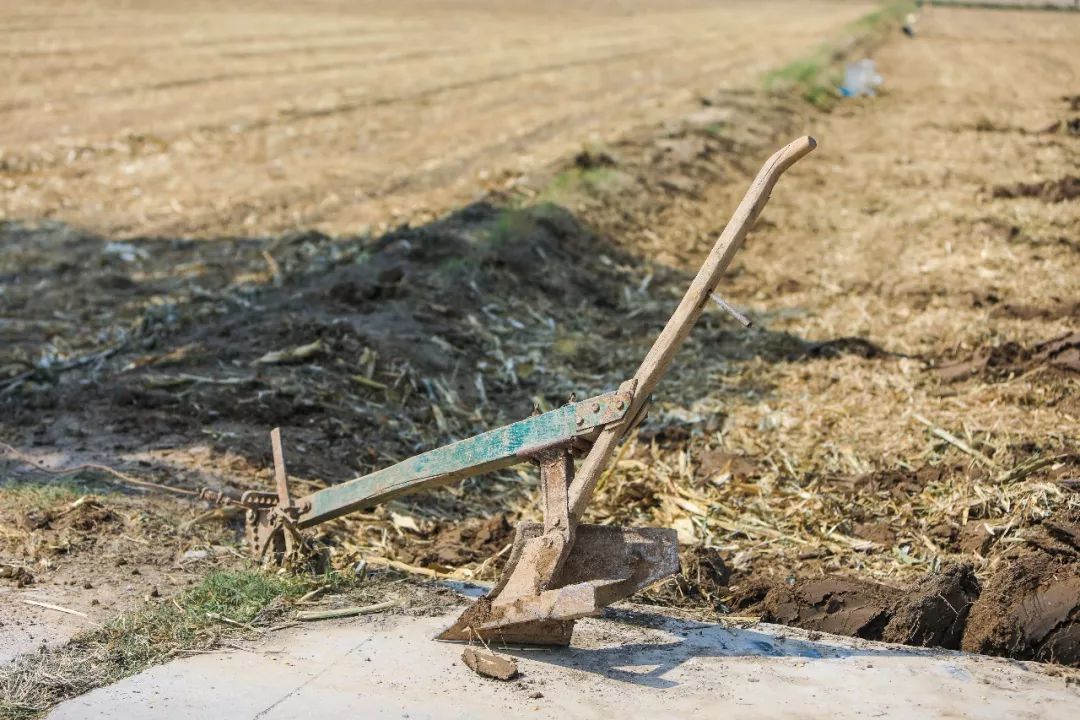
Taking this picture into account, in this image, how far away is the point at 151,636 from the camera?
4219 millimetres

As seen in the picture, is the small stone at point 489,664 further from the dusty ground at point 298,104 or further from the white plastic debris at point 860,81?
the white plastic debris at point 860,81

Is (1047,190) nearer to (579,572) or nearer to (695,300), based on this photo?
(695,300)

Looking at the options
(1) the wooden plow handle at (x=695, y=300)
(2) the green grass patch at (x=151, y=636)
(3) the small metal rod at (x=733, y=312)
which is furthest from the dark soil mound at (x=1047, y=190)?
(2) the green grass patch at (x=151, y=636)

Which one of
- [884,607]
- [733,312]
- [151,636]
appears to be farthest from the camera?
[884,607]

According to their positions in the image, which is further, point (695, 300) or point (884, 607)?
point (884, 607)

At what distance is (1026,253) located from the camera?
9406 millimetres

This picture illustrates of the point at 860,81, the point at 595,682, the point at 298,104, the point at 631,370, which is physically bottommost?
the point at 595,682

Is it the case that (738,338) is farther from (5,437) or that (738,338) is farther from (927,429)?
(5,437)

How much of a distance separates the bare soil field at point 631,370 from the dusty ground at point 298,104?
71 cm

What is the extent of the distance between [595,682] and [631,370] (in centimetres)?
360

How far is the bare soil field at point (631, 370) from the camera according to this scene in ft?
16.4

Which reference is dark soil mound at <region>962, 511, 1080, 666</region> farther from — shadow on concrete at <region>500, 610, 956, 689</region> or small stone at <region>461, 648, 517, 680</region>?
small stone at <region>461, 648, 517, 680</region>

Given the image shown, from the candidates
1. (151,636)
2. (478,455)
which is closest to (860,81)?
(478,455)

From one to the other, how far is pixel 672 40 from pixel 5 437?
969 inches
